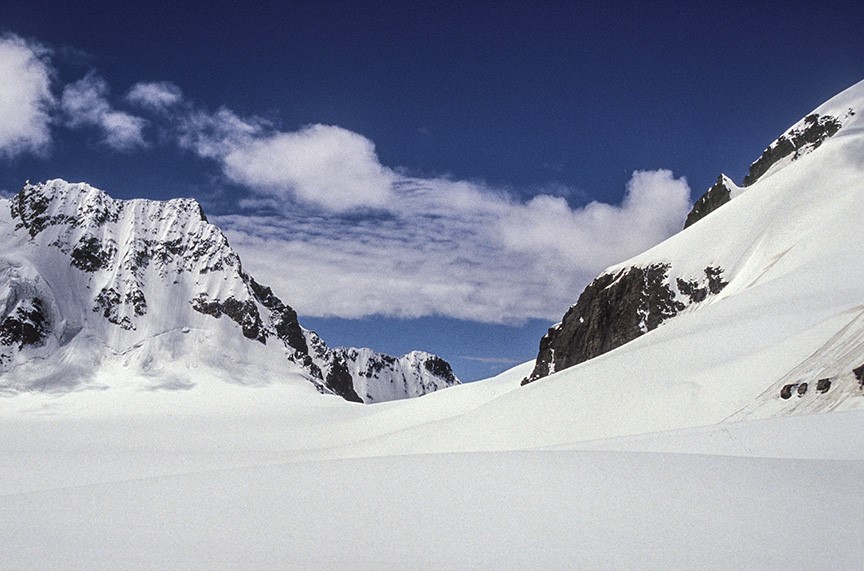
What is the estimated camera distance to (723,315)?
24469mm

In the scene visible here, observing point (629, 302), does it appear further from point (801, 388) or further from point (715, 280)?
point (801, 388)

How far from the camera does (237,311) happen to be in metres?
85.7

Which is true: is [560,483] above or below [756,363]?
below

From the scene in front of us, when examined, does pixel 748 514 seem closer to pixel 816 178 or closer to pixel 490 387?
pixel 816 178

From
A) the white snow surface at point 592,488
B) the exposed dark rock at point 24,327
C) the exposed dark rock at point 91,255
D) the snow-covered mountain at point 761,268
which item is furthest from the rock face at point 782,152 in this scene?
the exposed dark rock at point 24,327

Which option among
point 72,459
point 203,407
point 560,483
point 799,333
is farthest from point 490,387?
point 560,483

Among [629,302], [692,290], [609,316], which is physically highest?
[629,302]

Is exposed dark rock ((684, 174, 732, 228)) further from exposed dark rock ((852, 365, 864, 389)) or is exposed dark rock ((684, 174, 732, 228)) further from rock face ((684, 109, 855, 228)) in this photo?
exposed dark rock ((852, 365, 864, 389))

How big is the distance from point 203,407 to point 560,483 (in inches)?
2478

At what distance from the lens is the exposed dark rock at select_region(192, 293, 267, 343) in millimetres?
84438

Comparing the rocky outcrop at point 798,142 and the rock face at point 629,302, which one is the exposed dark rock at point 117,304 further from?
the rocky outcrop at point 798,142

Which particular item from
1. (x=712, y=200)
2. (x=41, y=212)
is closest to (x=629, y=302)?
(x=712, y=200)

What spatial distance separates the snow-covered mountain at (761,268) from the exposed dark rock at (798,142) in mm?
2888

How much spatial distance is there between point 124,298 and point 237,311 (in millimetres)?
14440
